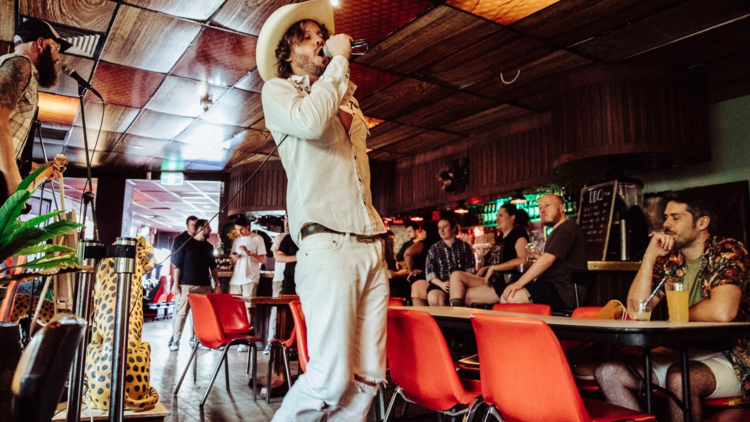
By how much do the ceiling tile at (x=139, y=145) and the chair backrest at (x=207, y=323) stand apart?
4.66 m

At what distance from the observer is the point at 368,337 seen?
1844mm

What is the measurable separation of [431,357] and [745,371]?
1227 millimetres

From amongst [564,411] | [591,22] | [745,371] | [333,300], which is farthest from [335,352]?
[591,22]

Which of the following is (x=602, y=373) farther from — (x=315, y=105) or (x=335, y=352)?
(x=315, y=105)

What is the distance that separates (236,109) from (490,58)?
3173 millimetres

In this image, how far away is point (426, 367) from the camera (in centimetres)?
209

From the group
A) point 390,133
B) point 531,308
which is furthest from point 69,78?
point 531,308

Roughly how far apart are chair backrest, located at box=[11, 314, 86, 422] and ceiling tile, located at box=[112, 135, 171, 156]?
25.5 feet

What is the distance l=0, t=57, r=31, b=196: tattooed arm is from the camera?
228cm

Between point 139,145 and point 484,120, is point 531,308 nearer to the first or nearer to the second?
point 484,120

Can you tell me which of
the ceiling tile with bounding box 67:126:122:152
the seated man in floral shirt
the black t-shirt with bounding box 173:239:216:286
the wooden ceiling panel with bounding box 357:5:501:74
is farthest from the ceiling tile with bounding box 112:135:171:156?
the seated man in floral shirt

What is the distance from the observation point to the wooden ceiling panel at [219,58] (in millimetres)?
4566

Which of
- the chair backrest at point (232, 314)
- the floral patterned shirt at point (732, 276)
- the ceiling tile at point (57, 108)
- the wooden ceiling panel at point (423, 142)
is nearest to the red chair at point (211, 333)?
the chair backrest at point (232, 314)

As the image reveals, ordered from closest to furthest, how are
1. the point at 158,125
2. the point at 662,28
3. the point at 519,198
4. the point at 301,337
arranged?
the point at 301,337 < the point at 662,28 < the point at 519,198 < the point at 158,125
